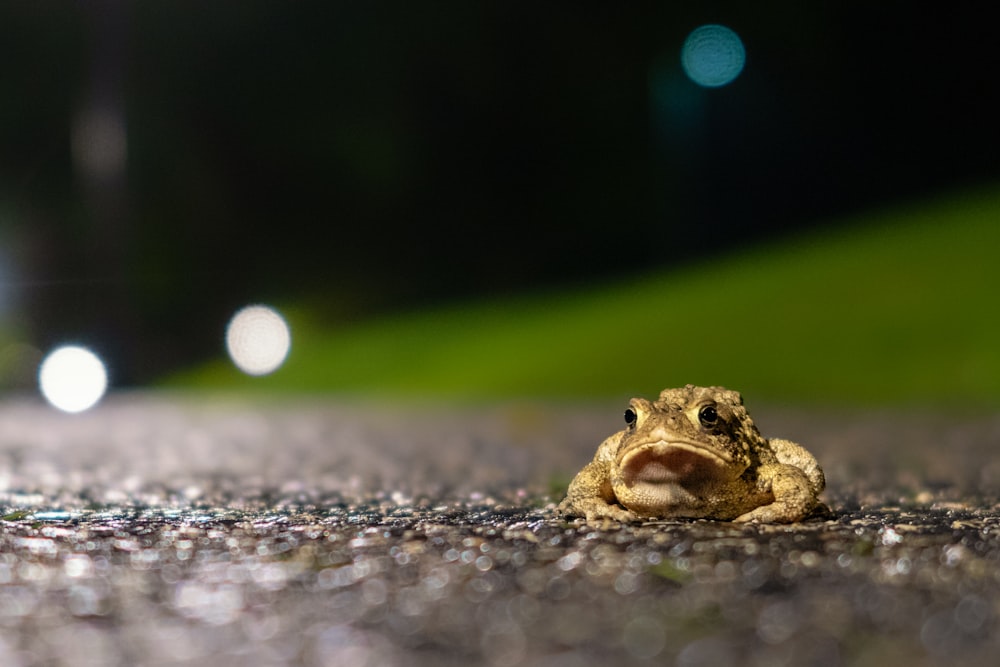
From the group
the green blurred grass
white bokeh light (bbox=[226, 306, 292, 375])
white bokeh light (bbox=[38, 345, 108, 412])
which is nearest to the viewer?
the green blurred grass

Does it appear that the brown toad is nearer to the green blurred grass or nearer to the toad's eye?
the toad's eye

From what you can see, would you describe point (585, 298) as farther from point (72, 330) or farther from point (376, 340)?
point (72, 330)

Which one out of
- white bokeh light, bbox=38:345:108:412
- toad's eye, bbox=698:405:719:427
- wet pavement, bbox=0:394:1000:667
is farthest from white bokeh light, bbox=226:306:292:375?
toad's eye, bbox=698:405:719:427

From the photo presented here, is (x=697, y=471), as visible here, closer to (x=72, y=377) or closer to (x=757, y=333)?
(x=757, y=333)

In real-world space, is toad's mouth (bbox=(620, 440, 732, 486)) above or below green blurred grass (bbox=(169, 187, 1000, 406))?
below

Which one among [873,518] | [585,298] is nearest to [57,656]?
[873,518]

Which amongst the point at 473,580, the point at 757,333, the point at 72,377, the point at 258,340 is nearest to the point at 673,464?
the point at 473,580

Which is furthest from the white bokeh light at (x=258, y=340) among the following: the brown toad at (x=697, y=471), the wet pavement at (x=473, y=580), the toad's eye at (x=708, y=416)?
the toad's eye at (x=708, y=416)
